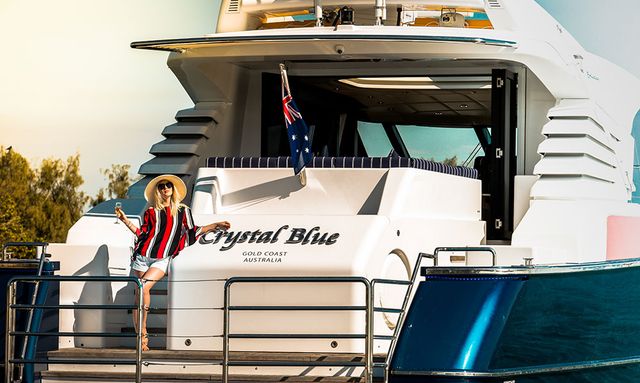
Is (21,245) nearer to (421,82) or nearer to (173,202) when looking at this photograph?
(173,202)

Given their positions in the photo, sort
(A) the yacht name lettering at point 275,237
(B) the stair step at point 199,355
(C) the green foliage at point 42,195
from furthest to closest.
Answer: (C) the green foliage at point 42,195, (A) the yacht name lettering at point 275,237, (B) the stair step at point 199,355

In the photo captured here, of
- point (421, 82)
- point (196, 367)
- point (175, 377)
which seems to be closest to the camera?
point (175, 377)

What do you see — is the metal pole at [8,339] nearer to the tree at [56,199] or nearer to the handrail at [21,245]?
the handrail at [21,245]

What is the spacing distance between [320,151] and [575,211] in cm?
278

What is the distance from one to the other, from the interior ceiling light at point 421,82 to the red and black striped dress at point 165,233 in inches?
127

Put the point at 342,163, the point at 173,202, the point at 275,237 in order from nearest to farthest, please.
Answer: the point at 275,237 < the point at 173,202 < the point at 342,163

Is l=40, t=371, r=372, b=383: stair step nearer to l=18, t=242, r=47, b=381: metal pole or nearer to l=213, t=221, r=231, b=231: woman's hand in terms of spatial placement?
l=18, t=242, r=47, b=381: metal pole

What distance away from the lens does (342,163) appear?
32.7ft

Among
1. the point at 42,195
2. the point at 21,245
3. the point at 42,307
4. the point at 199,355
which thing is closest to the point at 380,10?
the point at 21,245

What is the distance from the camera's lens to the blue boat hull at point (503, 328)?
7.54m

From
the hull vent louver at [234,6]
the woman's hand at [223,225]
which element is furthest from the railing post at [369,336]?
the hull vent louver at [234,6]

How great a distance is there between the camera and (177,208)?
973 cm

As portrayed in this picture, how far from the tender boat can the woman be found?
0.14 meters

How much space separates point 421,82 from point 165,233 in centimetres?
384
